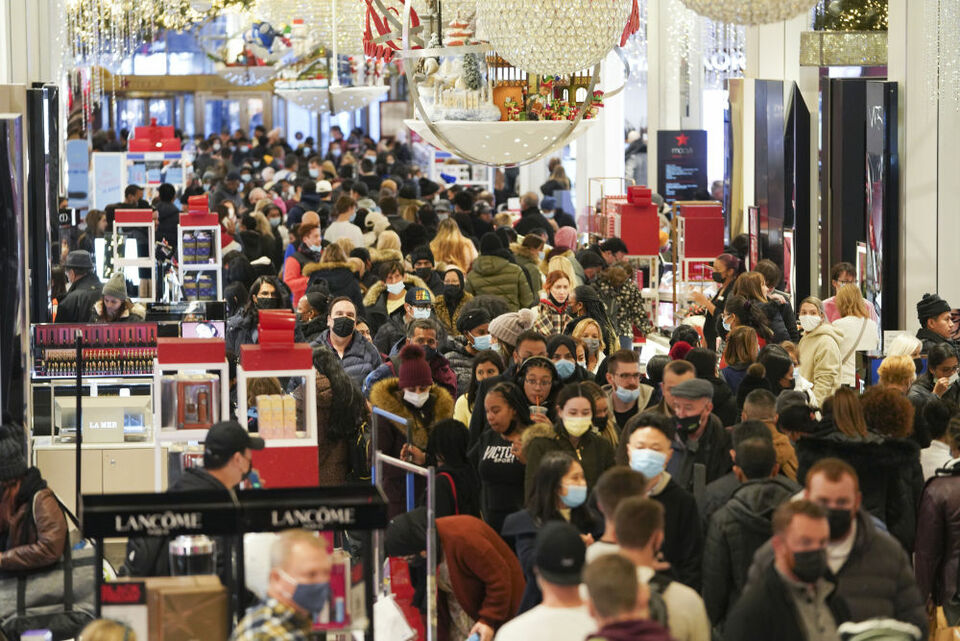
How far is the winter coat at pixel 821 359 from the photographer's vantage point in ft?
29.1

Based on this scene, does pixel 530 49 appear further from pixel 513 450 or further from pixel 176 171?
pixel 176 171

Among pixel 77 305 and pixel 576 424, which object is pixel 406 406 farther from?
pixel 77 305

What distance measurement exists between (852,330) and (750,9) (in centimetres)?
360

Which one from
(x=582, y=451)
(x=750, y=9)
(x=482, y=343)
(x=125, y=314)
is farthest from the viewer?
(x=125, y=314)

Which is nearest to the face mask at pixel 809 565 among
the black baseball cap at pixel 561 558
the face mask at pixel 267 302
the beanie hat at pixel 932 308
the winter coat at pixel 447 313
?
the black baseball cap at pixel 561 558

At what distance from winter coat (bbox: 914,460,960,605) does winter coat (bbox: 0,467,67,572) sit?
3173 millimetres

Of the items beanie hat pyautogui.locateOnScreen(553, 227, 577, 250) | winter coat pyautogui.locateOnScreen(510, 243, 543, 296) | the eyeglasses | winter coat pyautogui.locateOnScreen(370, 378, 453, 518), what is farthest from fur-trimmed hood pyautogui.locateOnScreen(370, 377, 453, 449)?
beanie hat pyautogui.locateOnScreen(553, 227, 577, 250)

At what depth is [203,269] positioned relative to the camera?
40.8 feet

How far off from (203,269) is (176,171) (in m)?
9.55

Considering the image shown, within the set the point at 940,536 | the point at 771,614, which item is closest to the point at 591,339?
the point at 940,536

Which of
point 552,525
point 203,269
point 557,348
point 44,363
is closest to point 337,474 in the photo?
point 557,348

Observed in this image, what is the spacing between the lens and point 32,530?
6273mm

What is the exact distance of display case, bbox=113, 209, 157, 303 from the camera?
12695 millimetres

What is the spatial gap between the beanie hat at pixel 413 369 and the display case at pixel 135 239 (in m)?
5.68
